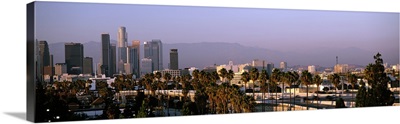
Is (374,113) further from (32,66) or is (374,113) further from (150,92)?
(32,66)

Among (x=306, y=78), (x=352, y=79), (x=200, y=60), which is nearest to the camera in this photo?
(x=200, y=60)

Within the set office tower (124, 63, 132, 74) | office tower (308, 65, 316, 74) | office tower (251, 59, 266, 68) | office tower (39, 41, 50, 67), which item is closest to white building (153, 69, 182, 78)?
office tower (124, 63, 132, 74)

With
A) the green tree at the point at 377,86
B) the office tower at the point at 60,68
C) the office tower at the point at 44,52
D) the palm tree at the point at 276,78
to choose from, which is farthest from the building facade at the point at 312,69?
the office tower at the point at 44,52

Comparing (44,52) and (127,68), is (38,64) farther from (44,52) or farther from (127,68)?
(127,68)

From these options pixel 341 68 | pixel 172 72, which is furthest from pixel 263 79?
pixel 172 72

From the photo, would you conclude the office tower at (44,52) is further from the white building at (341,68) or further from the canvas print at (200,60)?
the white building at (341,68)

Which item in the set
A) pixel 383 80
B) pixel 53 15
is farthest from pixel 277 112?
pixel 53 15
